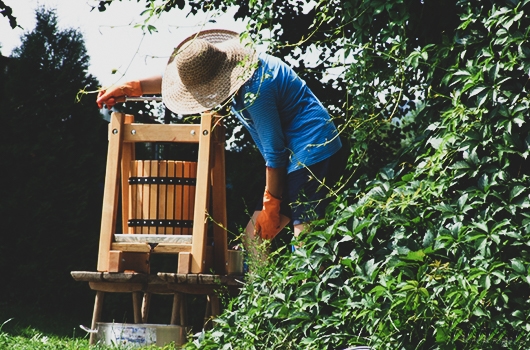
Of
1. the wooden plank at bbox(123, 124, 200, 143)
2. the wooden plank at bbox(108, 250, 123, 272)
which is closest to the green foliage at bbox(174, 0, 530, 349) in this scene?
the wooden plank at bbox(108, 250, 123, 272)

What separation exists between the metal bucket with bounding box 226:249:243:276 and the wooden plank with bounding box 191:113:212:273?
31 centimetres

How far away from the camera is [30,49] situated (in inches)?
290

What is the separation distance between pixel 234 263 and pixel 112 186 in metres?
0.79

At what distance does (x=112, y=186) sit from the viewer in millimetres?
3982

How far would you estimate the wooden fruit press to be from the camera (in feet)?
12.4

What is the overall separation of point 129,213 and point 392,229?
167 centimetres

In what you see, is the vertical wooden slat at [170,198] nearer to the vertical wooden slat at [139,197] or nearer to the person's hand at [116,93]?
the vertical wooden slat at [139,197]

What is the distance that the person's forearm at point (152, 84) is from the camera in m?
4.03

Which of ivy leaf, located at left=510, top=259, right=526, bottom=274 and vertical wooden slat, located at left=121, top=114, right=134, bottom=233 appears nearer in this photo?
ivy leaf, located at left=510, top=259, right=526, bottom=274

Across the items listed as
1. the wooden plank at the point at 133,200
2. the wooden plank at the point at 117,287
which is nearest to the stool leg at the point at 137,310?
the wooden plank at the point at 117,287

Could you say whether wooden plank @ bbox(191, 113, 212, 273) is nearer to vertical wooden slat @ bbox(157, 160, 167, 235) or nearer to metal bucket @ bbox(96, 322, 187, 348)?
vertical wooden slat @ bbox(157, 160, 167, 235)

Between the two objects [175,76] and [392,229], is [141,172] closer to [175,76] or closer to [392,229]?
[175,76]

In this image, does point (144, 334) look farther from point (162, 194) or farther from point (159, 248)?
point (162, 194)

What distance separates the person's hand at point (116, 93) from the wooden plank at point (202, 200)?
1.32 ft
